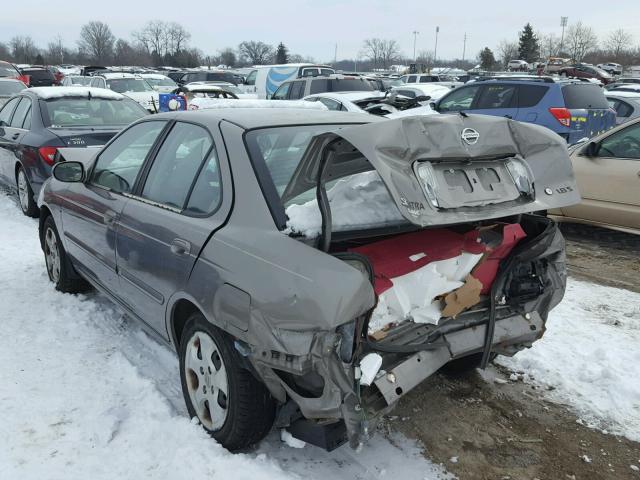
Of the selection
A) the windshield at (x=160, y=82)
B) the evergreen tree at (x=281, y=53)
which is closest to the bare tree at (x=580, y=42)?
the evergreen tree at (x=281, y=53)

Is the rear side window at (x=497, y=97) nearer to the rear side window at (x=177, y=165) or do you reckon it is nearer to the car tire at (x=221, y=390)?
the rear side window at (x=177, y=165)

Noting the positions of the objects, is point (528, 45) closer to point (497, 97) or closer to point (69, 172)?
point (497, 97)

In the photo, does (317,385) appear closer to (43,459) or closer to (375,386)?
(375,386)

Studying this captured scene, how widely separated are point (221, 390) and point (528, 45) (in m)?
77.5

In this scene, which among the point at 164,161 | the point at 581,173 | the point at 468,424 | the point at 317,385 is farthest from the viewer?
the point at 581,173

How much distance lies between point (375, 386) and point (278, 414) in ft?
1.85

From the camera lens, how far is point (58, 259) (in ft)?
16.5

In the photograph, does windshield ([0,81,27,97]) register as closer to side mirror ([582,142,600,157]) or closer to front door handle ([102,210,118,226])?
front door handle ([102,210,118,226])

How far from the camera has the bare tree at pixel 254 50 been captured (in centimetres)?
9731

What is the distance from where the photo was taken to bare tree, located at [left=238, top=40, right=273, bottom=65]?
97.3 meters

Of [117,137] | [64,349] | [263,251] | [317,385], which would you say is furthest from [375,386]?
[117,137]

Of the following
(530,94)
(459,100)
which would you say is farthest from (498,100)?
(459,100)

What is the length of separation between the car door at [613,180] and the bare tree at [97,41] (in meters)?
93.6

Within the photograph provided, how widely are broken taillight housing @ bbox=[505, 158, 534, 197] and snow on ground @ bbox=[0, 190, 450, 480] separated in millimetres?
1459
